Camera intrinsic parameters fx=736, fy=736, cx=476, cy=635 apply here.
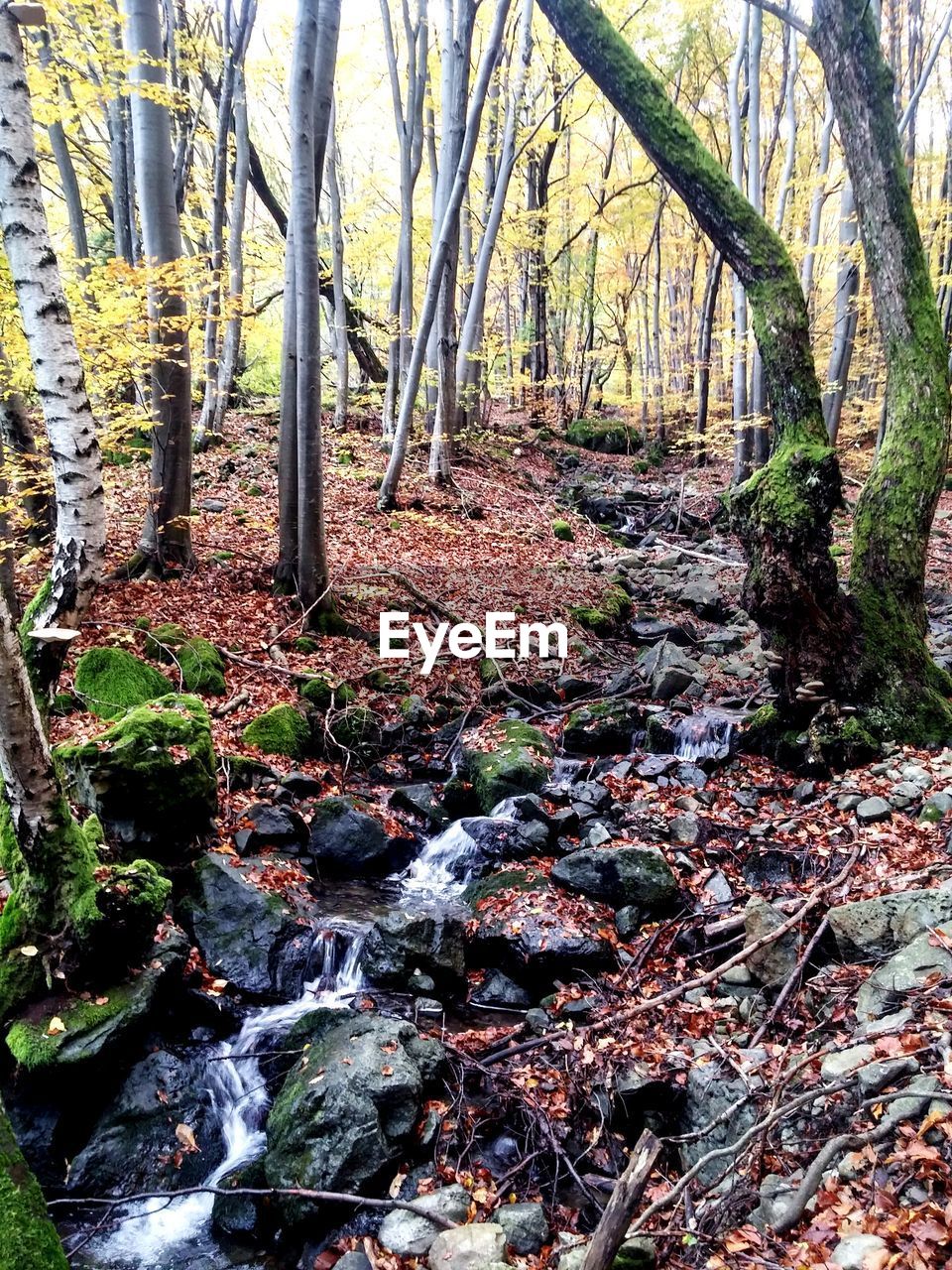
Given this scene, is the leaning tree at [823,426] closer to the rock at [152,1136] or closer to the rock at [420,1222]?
the rock at [420,1222]

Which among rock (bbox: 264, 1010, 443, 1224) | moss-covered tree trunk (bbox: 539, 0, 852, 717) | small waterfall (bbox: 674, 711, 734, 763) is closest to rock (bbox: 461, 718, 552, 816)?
small waterfall (bbox: 674, 711, 734, 763)

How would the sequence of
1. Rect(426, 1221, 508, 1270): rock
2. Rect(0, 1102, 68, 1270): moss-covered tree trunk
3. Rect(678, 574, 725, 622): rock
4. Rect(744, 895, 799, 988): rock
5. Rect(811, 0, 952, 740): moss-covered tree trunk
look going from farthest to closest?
Rect(678, 574, 725, 622): rock → Rect(811, 0, 952, 740): moss-covered tree trunk → Rect(744, 895, 799, 988): rock → Rect(426, 1221, 508, 1270): rock → Rect(0, 1102, 68, 1270): moss-covered tree trunk

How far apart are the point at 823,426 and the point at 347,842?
5.33 meters

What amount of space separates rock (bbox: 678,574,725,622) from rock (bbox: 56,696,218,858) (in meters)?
8.28

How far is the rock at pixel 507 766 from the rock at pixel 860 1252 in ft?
15.8

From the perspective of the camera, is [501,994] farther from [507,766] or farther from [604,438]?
[604,438]

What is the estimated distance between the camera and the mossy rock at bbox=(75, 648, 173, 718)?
6.66 metres

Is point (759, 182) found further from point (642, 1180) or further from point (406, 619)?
point (642, 1180)

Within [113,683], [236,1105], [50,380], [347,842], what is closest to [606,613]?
[347,842]

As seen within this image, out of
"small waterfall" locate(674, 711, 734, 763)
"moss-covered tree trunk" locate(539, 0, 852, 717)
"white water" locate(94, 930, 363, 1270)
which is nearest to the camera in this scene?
"white water" locate(94, 930, 363, 1270)

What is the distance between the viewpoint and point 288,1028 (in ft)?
15.4

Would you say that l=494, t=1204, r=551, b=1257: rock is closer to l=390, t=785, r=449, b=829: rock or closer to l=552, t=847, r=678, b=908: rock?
l=552, t=847, r=678, b=908: rock

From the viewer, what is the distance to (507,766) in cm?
726

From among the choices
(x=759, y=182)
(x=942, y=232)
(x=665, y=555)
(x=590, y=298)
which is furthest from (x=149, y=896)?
(x=590, y=298)
